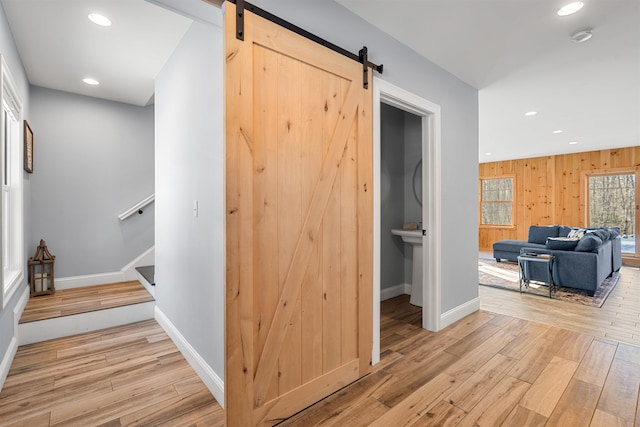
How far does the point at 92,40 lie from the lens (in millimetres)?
2580

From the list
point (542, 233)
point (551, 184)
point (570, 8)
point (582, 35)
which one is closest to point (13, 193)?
point (570, 8)

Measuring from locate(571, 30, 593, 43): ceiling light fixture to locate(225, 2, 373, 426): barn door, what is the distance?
175 cm

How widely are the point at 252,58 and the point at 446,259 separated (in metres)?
2.50

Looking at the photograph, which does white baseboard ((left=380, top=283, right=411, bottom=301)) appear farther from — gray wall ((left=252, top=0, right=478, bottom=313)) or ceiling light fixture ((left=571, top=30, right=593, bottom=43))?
ceiling light fixture ((left=571, top=30, right=593, bottom=43))

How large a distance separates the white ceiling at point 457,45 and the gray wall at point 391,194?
1.07m

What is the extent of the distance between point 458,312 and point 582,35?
8.60 feet

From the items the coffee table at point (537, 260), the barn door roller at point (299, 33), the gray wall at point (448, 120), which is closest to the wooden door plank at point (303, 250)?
the barn door roller at point (299, 33)

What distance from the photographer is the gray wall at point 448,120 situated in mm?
2148

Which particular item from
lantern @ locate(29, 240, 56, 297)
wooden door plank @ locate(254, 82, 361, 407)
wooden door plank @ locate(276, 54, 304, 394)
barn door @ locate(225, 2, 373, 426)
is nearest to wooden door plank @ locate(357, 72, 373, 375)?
barn door @ locate(225, 2, 373, 426)

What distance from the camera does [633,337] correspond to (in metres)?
2.84

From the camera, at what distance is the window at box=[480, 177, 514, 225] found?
29.2 feet

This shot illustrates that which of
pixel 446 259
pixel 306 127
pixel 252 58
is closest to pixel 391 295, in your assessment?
pixel 446 259

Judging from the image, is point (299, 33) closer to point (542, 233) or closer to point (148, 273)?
point (148, 273)

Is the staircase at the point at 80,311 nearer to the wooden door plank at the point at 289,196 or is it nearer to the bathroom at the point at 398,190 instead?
the wooden door plank at the point at 289,196
